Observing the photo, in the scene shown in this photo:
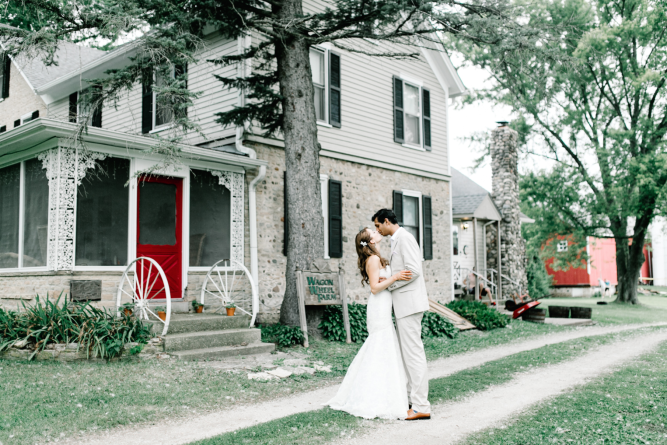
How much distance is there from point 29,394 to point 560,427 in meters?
4.97

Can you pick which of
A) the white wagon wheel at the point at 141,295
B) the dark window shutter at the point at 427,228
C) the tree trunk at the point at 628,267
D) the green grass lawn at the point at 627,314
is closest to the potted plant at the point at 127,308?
the white wagon wheel at the point at 141,295

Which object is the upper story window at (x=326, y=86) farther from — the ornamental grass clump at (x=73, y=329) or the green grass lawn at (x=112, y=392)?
the ornamental grass clump at (x=73, y=329)

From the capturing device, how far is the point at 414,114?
1553 cm

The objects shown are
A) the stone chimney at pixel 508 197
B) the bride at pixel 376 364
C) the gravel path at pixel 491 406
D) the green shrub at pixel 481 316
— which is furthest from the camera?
the stone chimney at pixel 508 197

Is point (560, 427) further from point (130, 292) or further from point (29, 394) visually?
point (130, 292)

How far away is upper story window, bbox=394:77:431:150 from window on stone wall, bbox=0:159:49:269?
355 inches

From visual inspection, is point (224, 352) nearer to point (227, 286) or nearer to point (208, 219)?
point (227, 286)

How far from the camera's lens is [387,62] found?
47.9 ft

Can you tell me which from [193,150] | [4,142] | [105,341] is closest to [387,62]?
[193,150]

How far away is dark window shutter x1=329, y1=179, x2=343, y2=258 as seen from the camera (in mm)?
12609

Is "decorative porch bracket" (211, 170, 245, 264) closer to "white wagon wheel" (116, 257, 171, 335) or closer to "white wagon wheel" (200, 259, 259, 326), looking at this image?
"white wagon wheel" (200, 259, 259, 326)

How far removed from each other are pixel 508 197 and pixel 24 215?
15.6 metres

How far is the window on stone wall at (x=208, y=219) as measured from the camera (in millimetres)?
10062

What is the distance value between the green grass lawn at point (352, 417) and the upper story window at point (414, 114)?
7309 mm
